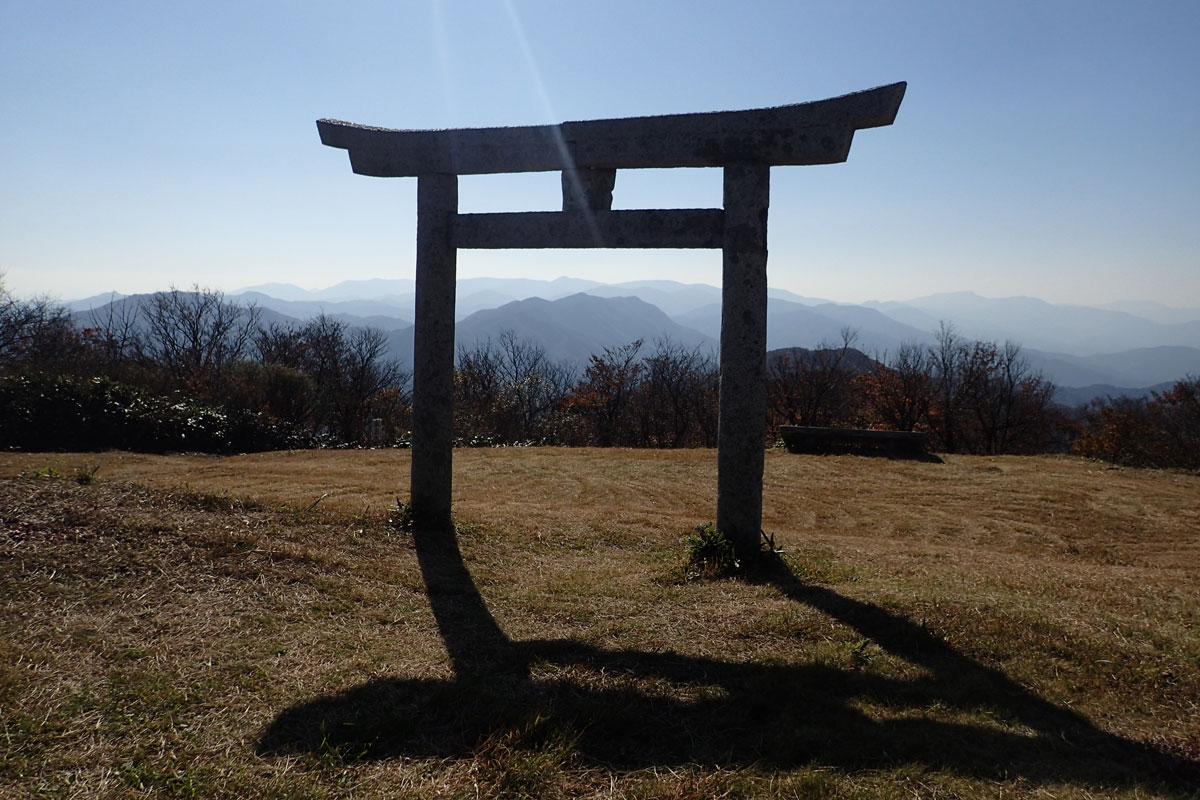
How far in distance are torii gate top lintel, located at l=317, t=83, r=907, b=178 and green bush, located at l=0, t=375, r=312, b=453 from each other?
877cm

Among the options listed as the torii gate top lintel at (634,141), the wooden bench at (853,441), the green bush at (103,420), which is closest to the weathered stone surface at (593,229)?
the torii gate top lintel at (634,141)

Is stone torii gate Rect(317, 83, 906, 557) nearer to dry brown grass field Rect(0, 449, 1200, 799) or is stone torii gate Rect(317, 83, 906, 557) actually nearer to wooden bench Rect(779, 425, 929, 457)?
dry brown grass field Rect(0, 449, 1200, 799)

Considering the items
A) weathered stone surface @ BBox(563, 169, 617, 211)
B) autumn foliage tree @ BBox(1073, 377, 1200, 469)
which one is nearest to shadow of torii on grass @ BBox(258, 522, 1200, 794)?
weathered stone surface @ BBox(563, 169, 617, 211)

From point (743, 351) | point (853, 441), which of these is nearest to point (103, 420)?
point (743, 351)

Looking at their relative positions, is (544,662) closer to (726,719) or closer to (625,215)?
(726,719)

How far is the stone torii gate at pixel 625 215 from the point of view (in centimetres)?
551

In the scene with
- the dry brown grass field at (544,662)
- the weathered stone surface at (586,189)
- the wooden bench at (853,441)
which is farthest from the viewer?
the wooden bench at (853,441)

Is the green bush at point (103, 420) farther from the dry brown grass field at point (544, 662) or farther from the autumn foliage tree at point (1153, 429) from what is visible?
the autumn foliage tree at point (1153, 429)

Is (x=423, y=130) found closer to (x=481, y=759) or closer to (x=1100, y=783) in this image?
(x=481, y=759)

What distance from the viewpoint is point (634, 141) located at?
19.2ft

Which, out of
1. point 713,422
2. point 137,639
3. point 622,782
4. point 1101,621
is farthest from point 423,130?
point 713,422

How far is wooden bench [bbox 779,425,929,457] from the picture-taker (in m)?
13.7

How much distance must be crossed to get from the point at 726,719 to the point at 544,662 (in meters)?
1.05

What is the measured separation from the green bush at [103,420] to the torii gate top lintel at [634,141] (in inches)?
345
